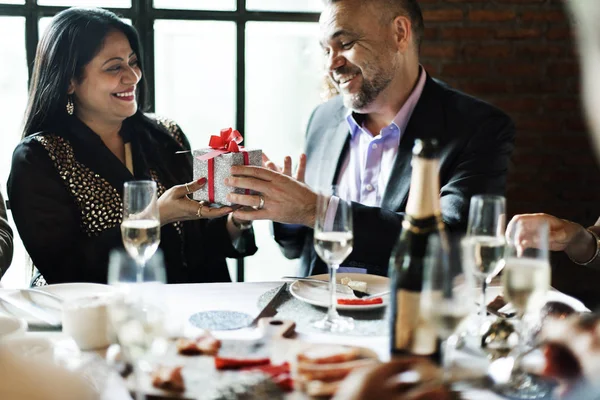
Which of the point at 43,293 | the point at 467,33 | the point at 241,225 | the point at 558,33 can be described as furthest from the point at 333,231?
the point at 558,33

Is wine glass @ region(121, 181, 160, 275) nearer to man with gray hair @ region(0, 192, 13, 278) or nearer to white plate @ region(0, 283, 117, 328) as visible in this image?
white plate @ region(0, 283, 117, 328)

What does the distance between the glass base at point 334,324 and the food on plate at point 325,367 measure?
0.22 m

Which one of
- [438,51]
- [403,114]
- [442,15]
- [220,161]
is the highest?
[442,15]

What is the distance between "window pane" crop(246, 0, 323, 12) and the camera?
2.96 m

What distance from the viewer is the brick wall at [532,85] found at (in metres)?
3.02

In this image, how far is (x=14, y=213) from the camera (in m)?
1.94

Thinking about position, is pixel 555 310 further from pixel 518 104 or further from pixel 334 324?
pixel 518 104

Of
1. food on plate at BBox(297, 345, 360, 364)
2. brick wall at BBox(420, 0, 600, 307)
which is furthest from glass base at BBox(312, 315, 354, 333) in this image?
brick wall at BBox(420, 0, 600, 307)

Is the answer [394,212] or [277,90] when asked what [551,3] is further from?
[394,212]

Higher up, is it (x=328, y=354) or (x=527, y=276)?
(x=527, y=276)

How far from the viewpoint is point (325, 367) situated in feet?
3.34

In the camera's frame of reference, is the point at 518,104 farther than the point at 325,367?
Yes

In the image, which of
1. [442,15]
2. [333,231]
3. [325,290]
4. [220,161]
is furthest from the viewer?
[442,15]

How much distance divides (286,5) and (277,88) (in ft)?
1.24
